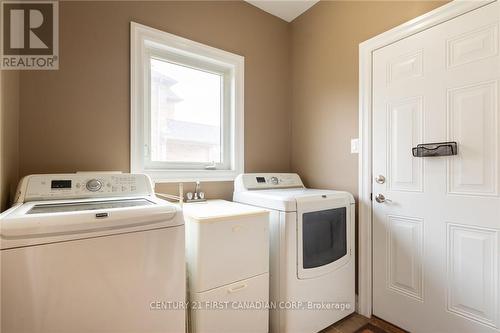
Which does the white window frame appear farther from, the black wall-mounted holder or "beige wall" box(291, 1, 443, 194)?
the black wall-mounted holder

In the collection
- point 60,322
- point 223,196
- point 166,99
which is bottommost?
point 60,322

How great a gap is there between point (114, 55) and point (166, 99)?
18.0 inches

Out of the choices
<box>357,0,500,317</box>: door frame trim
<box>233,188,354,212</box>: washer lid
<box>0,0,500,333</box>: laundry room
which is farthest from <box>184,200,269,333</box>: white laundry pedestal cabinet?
<box>357,0,500,317</box>: door frame trim

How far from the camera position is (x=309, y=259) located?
1572mm

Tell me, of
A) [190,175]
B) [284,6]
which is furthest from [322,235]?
[284,6]

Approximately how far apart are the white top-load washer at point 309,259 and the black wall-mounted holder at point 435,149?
0.53 metres

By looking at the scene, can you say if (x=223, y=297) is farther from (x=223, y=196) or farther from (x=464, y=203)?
(x=464, y=203)

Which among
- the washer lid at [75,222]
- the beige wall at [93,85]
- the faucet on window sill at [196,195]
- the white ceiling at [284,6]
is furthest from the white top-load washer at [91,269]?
the white ceiling at [284,6]

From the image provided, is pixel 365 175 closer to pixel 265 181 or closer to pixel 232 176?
pixel 265 181

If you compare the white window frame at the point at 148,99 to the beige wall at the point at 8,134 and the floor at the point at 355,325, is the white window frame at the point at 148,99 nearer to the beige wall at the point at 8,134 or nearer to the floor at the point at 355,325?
the beige wall at the point at 8,134

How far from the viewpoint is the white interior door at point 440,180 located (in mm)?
1307

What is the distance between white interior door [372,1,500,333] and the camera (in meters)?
1.31

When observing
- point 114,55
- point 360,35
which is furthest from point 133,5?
point 360,35

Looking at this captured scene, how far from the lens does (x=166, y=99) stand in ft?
6.47
